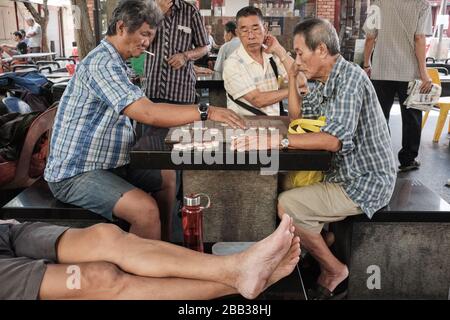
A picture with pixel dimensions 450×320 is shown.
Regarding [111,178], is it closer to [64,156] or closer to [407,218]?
[64,156]

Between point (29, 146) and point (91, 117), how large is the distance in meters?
0.98

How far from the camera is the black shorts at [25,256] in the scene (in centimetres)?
146

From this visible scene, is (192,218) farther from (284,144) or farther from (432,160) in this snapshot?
(432,160)

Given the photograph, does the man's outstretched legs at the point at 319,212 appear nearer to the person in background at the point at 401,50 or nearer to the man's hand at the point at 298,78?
the man's hand at the point at 298,78

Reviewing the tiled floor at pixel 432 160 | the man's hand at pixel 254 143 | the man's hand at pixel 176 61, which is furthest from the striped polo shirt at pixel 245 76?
the tiled floor at pixel 432 160

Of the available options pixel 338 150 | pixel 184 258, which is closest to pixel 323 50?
pixel 338 150

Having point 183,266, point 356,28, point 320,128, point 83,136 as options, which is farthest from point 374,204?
point 356,28

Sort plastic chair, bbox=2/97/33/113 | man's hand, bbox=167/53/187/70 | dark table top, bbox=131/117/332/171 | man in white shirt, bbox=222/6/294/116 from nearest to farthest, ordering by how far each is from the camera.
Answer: dark table top, bbox=131/117/332/171 < man in white shirt, bbox=222/6/294/116 < man's hand, bbox=167/53/187/70 < plastic chair, bbox=2/97/33/113

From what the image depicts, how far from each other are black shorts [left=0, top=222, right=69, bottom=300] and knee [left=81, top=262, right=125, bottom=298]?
138mm

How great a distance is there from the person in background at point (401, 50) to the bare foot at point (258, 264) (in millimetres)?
3116

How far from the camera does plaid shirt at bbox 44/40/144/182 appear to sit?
2031 millimetres

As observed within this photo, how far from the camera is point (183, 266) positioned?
5.09 feet

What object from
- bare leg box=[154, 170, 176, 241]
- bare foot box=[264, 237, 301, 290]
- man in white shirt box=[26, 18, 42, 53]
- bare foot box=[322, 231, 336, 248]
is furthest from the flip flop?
man in white shirt box=[26, 18, 42, 53]

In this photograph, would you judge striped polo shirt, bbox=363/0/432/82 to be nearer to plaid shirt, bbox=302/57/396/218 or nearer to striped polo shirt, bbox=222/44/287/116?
striped polo shirt, bbox=222/44/287/116
